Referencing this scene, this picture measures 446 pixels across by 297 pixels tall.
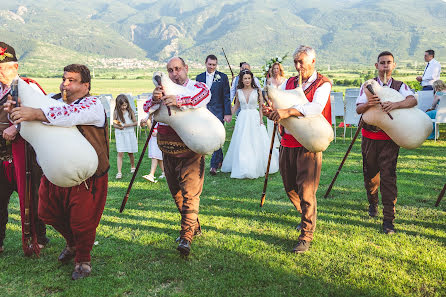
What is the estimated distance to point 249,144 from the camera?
27.8 ft

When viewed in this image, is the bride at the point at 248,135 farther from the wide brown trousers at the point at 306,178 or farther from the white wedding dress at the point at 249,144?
the wide brown trousers at the point at 306,178

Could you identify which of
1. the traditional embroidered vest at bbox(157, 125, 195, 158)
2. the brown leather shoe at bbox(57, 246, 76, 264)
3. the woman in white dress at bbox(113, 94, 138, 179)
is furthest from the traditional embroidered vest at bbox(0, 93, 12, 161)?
the woman in white dress at bbox(113, 94, 138, 179)

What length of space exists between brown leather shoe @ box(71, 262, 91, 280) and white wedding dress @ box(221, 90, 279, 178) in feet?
14.6

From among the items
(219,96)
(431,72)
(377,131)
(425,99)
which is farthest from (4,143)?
(431,72)

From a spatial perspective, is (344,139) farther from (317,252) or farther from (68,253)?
(68,253)

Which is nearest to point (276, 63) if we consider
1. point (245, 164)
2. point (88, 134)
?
point (245, 164)

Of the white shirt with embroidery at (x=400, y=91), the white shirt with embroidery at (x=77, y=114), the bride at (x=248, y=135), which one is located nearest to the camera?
the white shirt with embroidery at (x=77, y=114)

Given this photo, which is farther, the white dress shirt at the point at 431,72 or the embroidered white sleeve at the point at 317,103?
the white dress shirt at the point at 431,72

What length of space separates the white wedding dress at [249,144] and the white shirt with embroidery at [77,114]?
15.6 ft

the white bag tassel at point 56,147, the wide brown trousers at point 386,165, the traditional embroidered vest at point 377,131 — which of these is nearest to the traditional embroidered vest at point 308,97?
the traditional embroidered vest at point 377,131

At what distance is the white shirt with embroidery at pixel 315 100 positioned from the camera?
4.14 meters

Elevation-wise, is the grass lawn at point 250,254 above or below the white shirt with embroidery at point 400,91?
below

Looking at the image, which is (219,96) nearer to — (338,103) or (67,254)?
(67,254)

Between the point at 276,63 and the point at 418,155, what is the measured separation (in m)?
4.29
